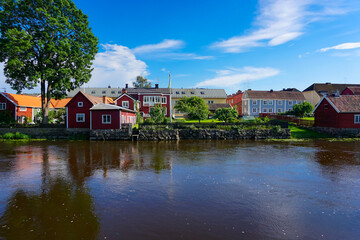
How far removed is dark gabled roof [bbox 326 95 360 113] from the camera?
111 ft

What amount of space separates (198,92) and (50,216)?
223 ft

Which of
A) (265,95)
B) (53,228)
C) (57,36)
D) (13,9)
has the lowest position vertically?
(53,228)

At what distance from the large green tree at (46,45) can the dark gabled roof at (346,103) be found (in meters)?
39.8

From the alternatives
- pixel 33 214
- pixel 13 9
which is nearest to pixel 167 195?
pixel 33 214

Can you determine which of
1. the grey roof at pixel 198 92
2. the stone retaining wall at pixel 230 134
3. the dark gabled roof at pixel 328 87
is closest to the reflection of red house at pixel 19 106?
the stone retaining wall at pixel 230 134

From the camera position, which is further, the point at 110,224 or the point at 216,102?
the point at 216,102

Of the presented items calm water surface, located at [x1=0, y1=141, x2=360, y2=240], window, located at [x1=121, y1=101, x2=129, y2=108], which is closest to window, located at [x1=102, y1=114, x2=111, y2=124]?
window, located at [x1=121, y1=101, x2=129, y2=108]

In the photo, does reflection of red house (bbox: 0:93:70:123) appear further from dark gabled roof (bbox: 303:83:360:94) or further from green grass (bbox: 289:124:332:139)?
dark gabled roof (bbox: 303:83:360:94)

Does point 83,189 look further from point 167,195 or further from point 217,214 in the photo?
point 217,214

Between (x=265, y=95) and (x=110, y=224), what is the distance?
67.7m

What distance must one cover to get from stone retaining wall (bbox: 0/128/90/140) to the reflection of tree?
25.4 metres

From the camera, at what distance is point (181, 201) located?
965 cm

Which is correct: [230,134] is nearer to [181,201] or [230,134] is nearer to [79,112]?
[79,112]

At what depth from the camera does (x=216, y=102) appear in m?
73.0
